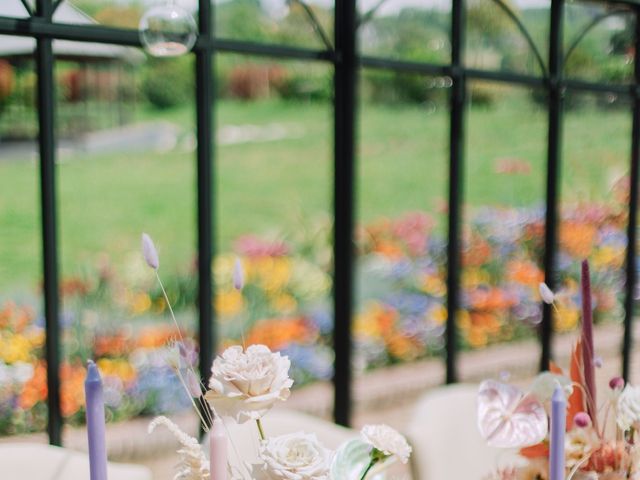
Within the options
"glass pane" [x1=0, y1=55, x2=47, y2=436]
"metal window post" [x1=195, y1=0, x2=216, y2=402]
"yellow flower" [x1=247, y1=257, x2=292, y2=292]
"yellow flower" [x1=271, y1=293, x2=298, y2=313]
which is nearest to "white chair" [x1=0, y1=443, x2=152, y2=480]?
"metal window post" [x1=195, y1=0, x2=216, y2=402]

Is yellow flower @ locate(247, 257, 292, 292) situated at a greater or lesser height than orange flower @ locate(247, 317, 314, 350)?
greater

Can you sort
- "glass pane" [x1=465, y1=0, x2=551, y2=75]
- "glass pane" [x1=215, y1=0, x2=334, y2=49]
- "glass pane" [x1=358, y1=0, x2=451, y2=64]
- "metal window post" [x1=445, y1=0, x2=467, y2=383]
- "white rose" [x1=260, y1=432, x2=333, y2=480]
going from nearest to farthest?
"white rose" [x1=260, y1=432, x2=333, y2=480] < "metal window post" [x1=445, y1=0, x2=467, y2=383] < "glass pane" [x1=465, y1=0, x2=551, y2=75] < "glass pane" [x1=215, y1=0, x2=334, y2=49] < "glass pane" [x1=358, y1=0, x2=451, y2=64]

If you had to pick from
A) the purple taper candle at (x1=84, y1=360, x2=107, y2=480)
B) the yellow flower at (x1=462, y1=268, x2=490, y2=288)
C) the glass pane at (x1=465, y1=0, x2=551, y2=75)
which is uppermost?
the glass pane at (x1=465, y1=0, x2=551, y2=75)

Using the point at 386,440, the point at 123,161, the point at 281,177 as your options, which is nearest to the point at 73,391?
the point at 386,440

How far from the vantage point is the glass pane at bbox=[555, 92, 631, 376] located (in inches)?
209

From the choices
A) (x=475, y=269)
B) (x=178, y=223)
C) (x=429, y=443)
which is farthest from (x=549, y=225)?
(x=178, y=223)

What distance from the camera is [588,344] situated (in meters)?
1.06

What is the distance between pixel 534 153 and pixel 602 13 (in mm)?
7995

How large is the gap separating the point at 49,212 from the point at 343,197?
864mm

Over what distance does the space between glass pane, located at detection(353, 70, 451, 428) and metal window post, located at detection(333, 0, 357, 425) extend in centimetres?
9

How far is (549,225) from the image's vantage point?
3.09 meters

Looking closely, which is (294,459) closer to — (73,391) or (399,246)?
(73,391)

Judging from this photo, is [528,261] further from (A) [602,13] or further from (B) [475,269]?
(A) [602,13]

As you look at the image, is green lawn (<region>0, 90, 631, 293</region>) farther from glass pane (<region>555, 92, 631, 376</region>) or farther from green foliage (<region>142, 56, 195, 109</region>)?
green foliage (<region>142, 56, 195, 109</region>)
